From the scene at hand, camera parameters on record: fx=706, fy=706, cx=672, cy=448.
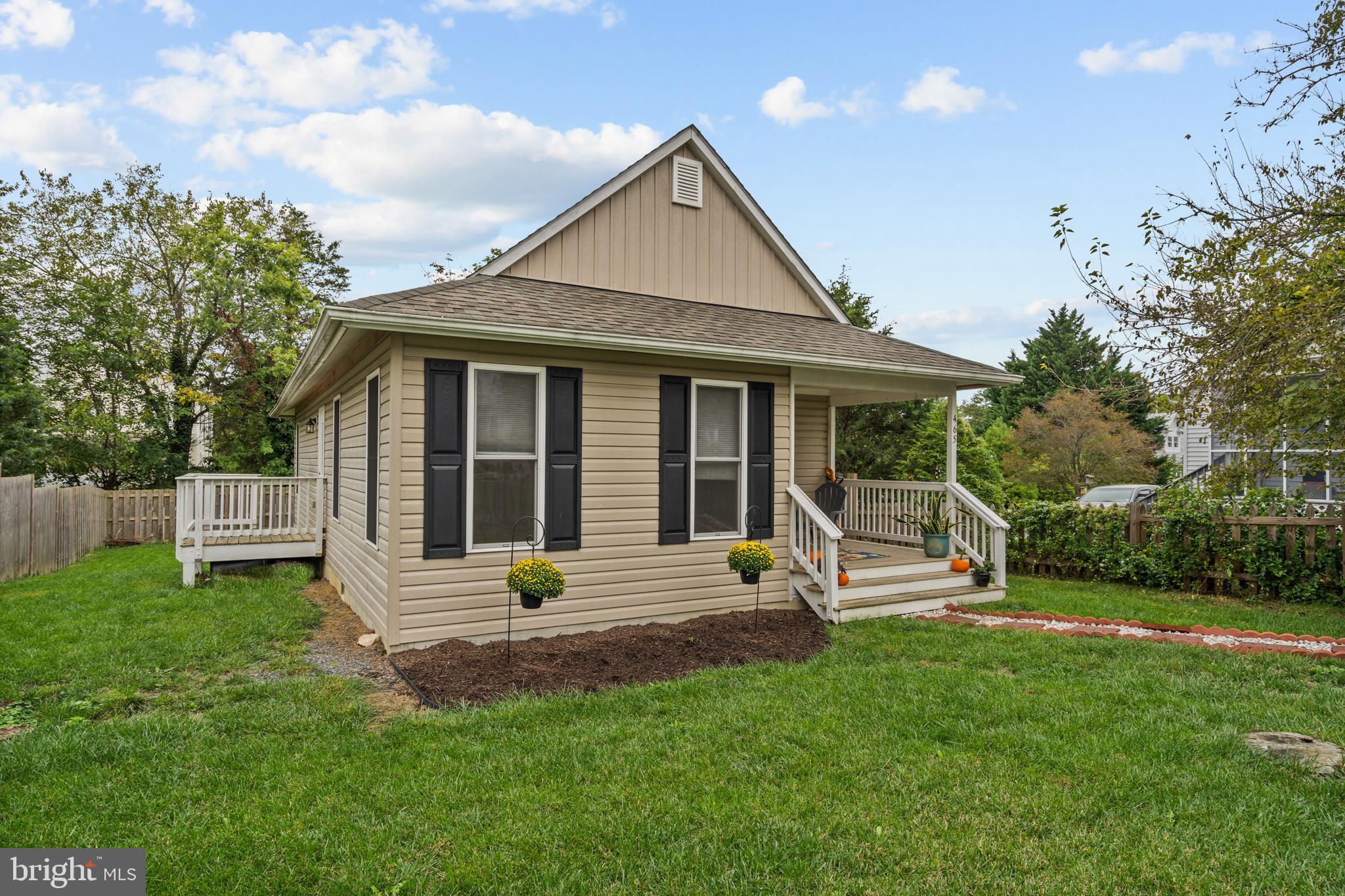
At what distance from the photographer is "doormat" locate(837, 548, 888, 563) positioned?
8602mm

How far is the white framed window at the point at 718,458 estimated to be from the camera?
7.31m

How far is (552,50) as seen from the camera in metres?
10.7

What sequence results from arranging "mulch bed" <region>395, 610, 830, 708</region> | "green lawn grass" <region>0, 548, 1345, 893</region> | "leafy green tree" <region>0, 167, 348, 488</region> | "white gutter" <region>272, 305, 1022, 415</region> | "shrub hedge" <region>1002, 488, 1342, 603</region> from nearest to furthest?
"green lawn grass" <region>0, 548, 1345, 893</region>, "mulch bed" <region>395, 610, 830, 708</region>, "white gutter" <region>272, 305, 1022, 415</region>, "shrub hedge" <region>1002, 488, 1342, 603</region>, "leafy green tree" <region>0, 167, 348, 488</region>

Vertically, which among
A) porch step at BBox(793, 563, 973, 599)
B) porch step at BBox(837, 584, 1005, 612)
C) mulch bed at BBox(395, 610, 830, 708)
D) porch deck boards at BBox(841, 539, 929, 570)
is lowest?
mulch bed at BBox(395, 610, 830, 708)

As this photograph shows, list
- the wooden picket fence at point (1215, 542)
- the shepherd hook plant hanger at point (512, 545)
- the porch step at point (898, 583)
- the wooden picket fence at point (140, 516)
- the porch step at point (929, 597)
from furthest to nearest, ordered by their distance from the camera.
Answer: the wooden picket fence at point (140, 516)
the wooden picket fence at point (1215, 542)
the porch step at point (898, 583)
the porch step at point (929, 597)
the shepherd hook plant hanger at point (512, 545)

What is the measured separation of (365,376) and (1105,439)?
21632 mm

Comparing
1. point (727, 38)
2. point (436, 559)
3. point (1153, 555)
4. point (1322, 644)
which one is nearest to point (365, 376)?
point (436, 559)

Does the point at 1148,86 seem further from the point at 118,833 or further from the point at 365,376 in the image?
the point at 118,833

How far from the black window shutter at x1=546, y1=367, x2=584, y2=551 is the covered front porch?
2.55m

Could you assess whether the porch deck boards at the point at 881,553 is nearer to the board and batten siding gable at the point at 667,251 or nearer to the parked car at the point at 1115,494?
the board and batten siding gable at the point at 667,251

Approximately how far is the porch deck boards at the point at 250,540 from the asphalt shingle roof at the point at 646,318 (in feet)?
16.7

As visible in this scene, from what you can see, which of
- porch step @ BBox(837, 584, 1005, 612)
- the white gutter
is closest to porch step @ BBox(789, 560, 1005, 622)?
porch step @ BBox(837, 584, 1005, 612)

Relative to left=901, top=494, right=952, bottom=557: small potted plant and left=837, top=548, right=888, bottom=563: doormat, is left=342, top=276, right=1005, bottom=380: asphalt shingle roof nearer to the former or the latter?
left=901, top=494, right=952, bottom=557: small potted plant

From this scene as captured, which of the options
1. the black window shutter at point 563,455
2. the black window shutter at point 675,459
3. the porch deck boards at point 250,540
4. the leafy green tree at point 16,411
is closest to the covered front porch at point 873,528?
the black window shutter at point 675,459
